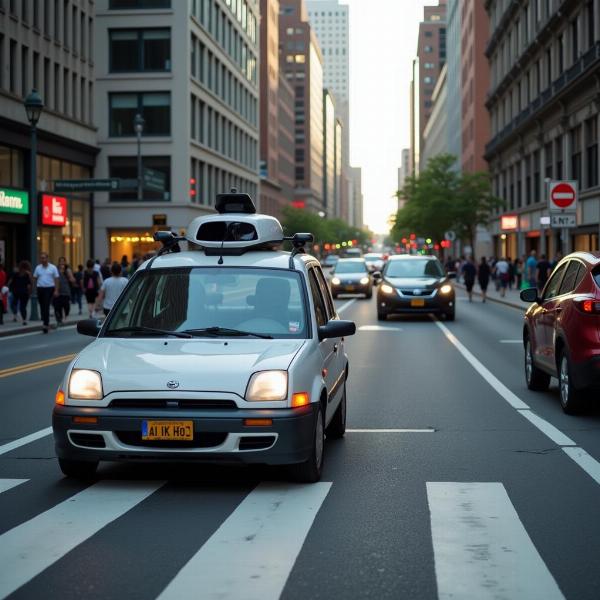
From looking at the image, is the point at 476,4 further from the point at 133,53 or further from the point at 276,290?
the point at 276,290

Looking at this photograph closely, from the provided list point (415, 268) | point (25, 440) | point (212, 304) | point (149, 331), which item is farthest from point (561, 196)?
point (149, 331)

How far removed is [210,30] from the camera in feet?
230

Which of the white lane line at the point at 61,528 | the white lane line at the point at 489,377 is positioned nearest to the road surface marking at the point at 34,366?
the white lane line at the point at 489,377

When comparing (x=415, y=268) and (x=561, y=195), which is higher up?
(x=561, y=195)

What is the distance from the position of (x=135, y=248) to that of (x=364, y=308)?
29.0 metres

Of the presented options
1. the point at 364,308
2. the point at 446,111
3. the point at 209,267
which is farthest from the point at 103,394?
the point at 446,111

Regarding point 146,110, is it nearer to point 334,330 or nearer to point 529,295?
point 529,295

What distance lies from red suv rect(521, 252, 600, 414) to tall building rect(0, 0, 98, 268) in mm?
32459

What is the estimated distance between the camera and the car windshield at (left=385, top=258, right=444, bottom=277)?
30.8m

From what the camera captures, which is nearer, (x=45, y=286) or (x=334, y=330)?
(x=334, y=330)

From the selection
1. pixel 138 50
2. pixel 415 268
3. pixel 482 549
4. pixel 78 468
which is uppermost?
pixel 138 50

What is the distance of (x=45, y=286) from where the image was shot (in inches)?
1046

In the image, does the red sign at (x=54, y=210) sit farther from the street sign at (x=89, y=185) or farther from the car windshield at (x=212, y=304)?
the car windshield at (x=212, y=304)

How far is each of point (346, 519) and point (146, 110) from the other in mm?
59134
